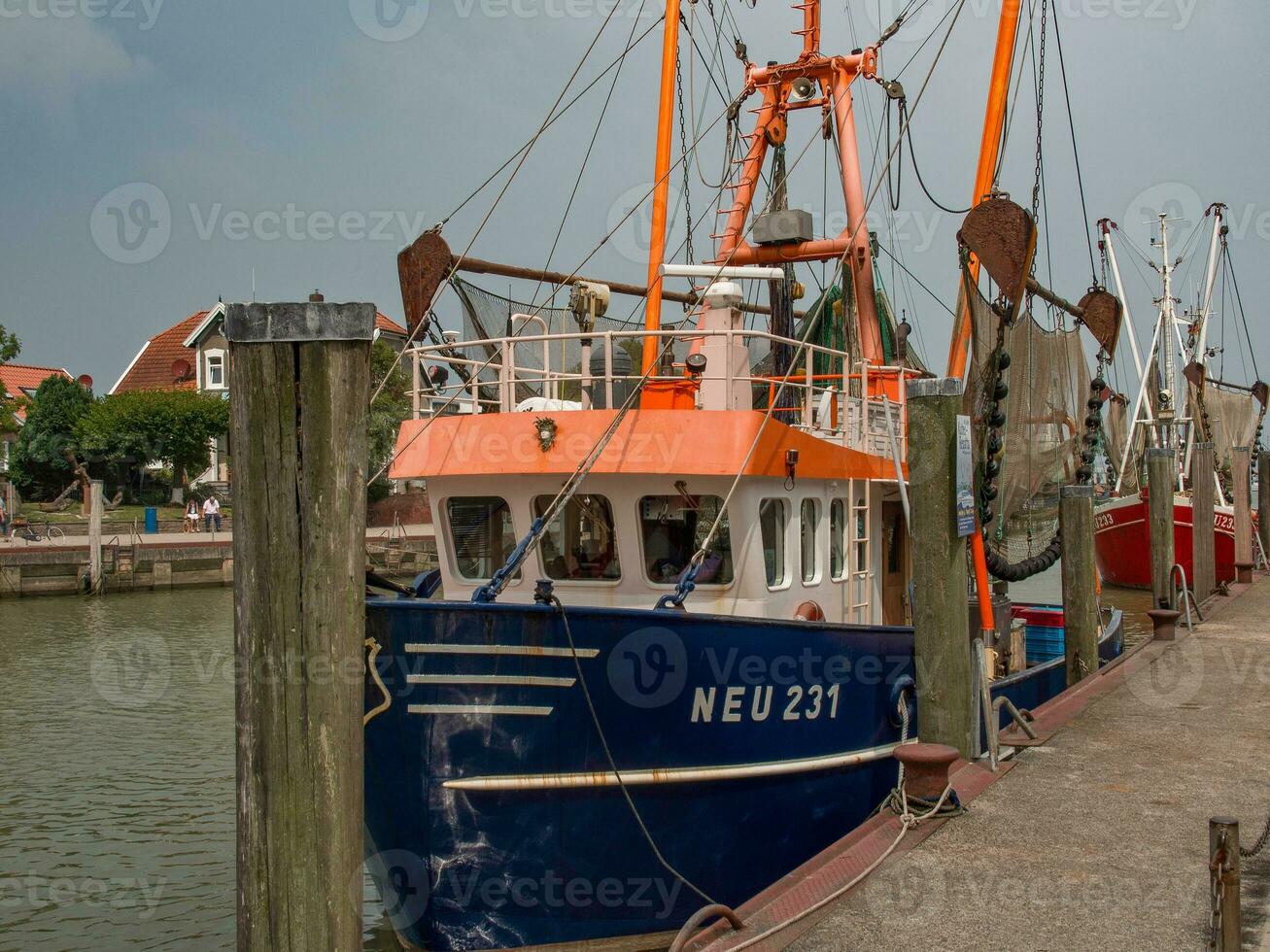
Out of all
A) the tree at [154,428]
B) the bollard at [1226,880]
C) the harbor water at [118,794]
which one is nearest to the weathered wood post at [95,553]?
the harbor water at [118,794]

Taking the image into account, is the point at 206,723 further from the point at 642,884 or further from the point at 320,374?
the point at 320,374

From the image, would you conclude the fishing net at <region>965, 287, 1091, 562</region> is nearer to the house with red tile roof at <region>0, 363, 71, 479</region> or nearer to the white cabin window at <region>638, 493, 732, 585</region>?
the white cabin window at <region>638, 493, 732, 585</region>

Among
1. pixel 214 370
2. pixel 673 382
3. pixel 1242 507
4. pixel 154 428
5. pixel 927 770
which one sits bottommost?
pixel 927 770

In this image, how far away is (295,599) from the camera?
469cm

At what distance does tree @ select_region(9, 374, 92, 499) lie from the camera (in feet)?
154

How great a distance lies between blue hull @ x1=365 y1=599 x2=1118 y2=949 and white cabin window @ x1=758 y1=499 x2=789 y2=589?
86 cm

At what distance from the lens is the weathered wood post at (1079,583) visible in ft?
38.0

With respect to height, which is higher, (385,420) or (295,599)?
(385,420)

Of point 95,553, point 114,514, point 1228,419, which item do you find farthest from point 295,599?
point 114,514

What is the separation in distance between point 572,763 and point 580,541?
84.4 inches

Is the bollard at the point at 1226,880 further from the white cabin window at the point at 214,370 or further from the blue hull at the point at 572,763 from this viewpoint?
the white cabin window at the point at 214,370

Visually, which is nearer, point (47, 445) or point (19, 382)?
point (47, 445)

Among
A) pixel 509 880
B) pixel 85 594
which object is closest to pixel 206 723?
pixel 509 880

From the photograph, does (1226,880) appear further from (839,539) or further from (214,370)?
(214,370)
